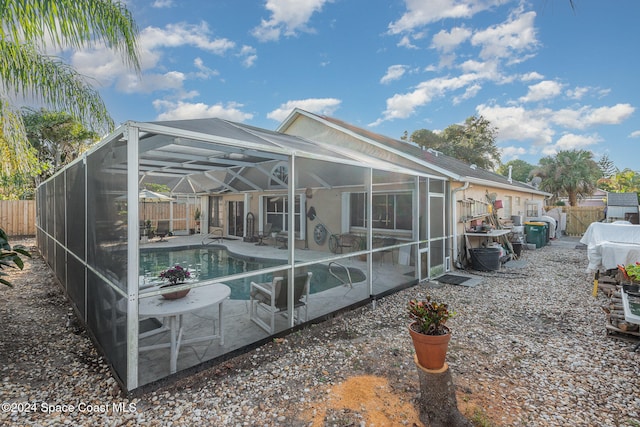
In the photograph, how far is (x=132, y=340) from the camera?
9.13ft

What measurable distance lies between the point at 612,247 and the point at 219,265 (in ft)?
35.3

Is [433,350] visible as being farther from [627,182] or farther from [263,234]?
[627,182]

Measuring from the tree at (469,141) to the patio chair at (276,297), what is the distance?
27.6 metres

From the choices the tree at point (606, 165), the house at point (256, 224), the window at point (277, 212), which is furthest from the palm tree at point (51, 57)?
the tree at point (606, 165)

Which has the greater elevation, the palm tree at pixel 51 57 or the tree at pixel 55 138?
the tree at pixel 55 138

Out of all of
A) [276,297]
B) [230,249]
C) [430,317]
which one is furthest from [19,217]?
[430,317]

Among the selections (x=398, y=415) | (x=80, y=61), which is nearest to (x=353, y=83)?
(x=80, y=61)

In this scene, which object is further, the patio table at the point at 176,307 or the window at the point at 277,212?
the window at the point at 277,212

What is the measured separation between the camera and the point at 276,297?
4.20m

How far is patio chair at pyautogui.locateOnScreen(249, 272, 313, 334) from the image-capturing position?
164 inches

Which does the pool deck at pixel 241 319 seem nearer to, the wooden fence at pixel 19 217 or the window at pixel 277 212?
the window at pixel 277 212

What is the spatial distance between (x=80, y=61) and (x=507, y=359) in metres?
8.36

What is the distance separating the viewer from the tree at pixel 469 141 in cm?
2825

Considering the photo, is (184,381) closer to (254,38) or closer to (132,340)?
(132,340)
